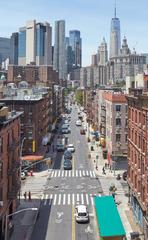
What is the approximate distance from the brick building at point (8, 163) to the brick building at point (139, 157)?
17.0 metres

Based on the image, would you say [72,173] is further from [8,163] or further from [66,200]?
[8,163]

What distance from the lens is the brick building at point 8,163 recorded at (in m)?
51.7

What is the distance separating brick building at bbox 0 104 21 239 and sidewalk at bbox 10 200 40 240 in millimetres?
1563

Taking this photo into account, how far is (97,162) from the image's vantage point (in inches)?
3974

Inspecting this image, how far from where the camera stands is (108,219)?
47.2 metres

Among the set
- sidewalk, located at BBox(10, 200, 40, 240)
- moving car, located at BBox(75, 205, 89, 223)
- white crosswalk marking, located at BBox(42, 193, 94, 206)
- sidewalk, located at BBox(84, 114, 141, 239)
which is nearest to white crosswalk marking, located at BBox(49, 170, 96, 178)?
sidewalk, located at BBox(84, 114, 141, 239)

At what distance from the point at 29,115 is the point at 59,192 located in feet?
90.5

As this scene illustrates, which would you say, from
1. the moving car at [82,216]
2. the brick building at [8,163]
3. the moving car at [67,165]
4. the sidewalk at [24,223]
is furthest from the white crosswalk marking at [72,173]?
the moving car at [82,216]

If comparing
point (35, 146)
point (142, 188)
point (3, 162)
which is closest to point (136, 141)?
point (142, 188)

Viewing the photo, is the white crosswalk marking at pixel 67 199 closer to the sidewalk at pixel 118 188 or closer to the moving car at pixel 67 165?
the sidewalk at pixel 118 188

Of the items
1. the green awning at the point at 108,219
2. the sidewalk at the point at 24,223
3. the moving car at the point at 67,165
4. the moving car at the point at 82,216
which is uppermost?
the green awning at the point at 108,219

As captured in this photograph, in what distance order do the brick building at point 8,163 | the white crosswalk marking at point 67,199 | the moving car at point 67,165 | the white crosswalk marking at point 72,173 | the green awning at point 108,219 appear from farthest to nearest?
the moving car at point 67,165, the white crosswalk marking at point 72,173, the white crosswalk marking at point 67,199, the brick building at point 8,163, the green awning at point 108,219

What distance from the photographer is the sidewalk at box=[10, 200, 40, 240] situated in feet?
169

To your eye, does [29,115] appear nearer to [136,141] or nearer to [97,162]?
[97,162]
